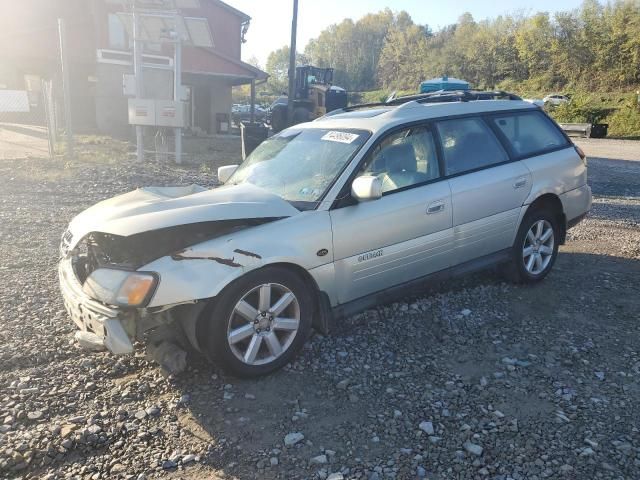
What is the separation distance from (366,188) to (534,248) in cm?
238

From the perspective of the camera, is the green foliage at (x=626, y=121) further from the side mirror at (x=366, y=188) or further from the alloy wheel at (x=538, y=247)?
the side mirror at (x=366, y=188)

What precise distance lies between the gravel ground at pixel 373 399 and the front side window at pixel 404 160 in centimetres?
114

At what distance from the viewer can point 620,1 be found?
52562mm

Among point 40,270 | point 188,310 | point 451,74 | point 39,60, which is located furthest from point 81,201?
point 451,74

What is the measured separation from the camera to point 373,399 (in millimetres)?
3248

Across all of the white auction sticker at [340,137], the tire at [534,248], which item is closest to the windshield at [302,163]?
the white auction sticker at [340,137]

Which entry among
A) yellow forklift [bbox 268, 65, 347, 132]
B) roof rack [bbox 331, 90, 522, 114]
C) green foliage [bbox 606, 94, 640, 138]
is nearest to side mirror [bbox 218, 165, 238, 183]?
roof rack [bbox 331, 90, 522, 114]

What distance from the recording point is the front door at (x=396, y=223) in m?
3.80

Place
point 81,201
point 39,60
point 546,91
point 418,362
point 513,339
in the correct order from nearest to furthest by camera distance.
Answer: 1. point 418,362
2. point 513,339
3. point 81,201
4. point 39,60
5. point 546,91

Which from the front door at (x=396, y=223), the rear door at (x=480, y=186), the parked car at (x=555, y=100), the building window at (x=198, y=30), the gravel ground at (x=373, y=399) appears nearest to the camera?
the gravel ground at (x=373, y=399)

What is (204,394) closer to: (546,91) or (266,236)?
(266,236)

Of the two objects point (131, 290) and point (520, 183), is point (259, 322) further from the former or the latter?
point (520, 183)

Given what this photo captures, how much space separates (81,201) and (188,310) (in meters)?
6.66

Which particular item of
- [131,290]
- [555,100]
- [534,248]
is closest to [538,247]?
[534,248]
